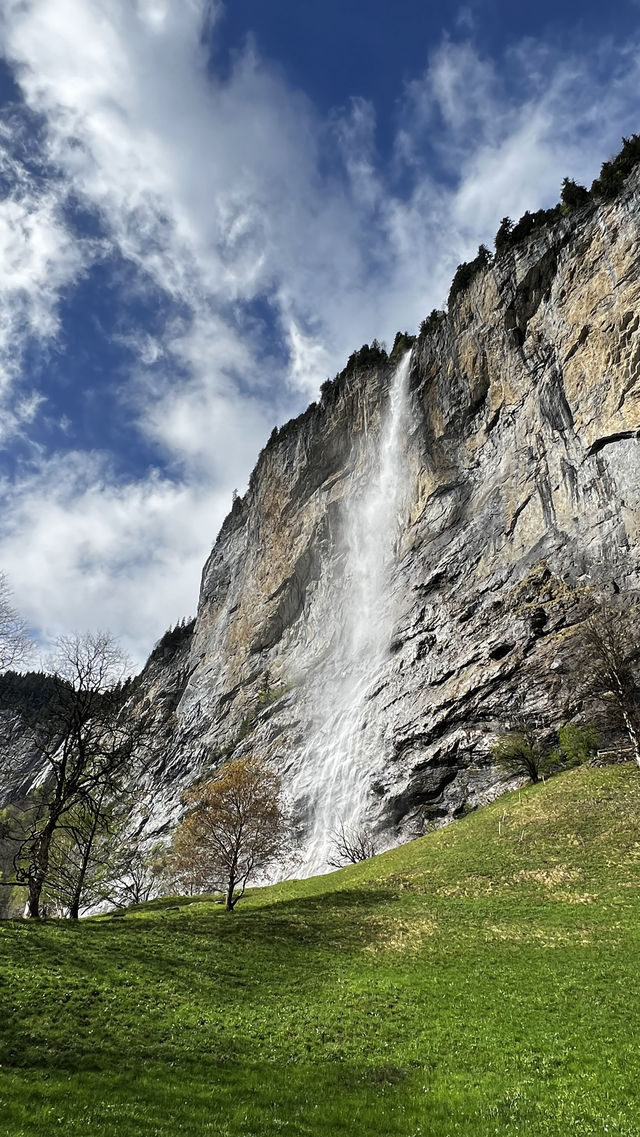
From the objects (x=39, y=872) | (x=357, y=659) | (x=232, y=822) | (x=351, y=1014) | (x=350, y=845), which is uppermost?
(x=357, y=659)

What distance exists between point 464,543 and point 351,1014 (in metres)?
49.6

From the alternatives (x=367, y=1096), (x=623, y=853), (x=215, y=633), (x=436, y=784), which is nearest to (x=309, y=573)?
(x=215, y=633)

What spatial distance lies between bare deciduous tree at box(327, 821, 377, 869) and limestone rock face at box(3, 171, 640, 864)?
1.44m

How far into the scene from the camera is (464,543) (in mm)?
59812

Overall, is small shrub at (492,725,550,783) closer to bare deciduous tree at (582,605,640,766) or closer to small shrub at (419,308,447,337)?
bare deciduous tree at (582,605,640,766)

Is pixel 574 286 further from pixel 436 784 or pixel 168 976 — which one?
pixel 168 976

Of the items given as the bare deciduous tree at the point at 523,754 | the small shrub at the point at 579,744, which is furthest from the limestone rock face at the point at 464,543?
the small shrub at the point at 579,744

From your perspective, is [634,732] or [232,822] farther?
[232,822]

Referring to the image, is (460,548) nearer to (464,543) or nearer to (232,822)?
(464,543)

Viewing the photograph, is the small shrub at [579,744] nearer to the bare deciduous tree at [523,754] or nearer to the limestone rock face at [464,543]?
the bare deciduous tree at [523,754]

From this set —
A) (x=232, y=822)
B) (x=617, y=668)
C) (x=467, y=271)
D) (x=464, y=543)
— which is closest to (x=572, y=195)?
(x=467, y=271)

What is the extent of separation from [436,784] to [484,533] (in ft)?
85.0

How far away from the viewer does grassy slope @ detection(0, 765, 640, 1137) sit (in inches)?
376

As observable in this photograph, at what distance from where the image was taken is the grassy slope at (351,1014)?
9539 millimetres
